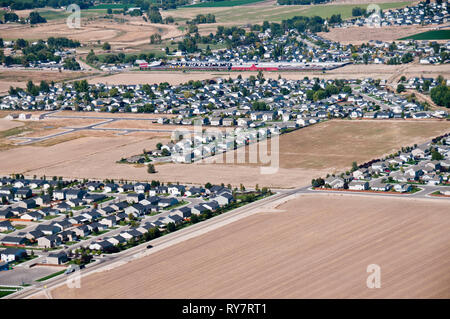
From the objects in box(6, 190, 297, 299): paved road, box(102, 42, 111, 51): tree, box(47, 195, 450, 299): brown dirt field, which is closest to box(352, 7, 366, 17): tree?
box(102, 42, 111, 51): tree

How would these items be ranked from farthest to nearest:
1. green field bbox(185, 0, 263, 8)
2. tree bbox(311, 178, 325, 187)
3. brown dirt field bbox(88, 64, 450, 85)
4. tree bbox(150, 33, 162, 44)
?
1. green field bbox(185, 0, 263, 8)
2. tree bbox(150, 33, 162, 44)
3. brown dirt field bbox(88, 64, 450, 85)
4. tree bbox(311, 178, 325, 187)

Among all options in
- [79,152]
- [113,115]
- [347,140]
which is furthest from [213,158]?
[113,115]

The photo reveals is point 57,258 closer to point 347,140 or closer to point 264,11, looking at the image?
point 347,140

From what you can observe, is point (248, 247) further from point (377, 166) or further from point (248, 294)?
point (377, 166)

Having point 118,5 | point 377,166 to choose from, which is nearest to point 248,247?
point 377,166

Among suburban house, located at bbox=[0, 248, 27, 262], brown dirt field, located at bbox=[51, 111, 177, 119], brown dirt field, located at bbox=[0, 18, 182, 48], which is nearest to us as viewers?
suburban house, located at bbox=[0, 248, 27, 262]

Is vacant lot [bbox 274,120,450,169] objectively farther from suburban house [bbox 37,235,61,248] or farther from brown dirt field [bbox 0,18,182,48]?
brown dirt field [bbox 0,18,182,48]
